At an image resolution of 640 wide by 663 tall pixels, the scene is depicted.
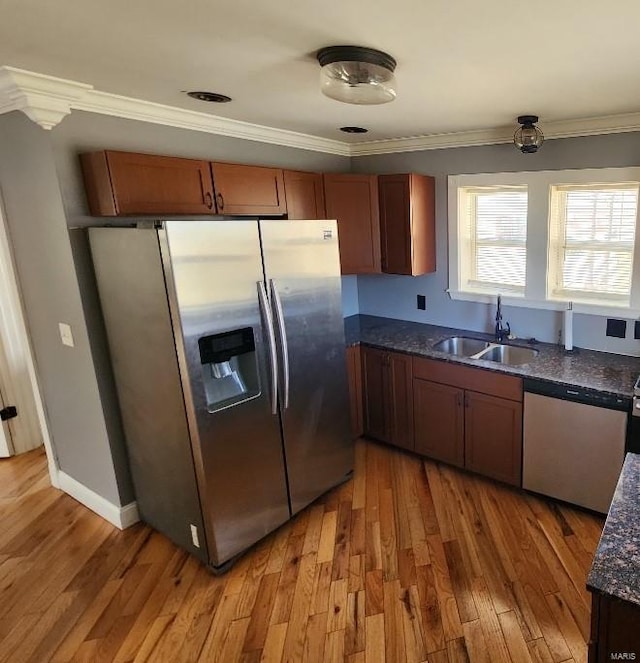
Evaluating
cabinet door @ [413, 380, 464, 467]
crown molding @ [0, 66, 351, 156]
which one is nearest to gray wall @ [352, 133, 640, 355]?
cabinet door @ [413, 380, 464, 467]

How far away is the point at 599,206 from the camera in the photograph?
9.21ft

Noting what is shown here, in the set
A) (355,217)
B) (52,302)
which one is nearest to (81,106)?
(52,302)

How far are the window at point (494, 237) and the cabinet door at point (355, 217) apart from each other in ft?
2.14

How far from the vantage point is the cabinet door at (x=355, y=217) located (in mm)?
3232

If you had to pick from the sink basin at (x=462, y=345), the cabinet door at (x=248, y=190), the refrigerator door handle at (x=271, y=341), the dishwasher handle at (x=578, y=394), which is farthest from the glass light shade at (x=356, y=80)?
the sink basin at (x=462, y=345)

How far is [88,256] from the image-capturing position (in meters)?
2.30

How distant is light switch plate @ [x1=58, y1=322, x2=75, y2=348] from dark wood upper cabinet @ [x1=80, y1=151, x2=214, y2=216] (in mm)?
653

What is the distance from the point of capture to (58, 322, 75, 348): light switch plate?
2.47 meters

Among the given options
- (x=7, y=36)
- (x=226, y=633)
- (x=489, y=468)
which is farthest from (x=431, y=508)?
(x=7, y=36)

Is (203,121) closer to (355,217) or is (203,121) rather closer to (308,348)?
(355,217)

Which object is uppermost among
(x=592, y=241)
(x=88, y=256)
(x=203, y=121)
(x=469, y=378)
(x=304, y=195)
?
(x=203, y=121)

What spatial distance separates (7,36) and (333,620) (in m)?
2.49

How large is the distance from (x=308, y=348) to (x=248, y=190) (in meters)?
0.99

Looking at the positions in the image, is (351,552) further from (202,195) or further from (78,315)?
(202,195)
